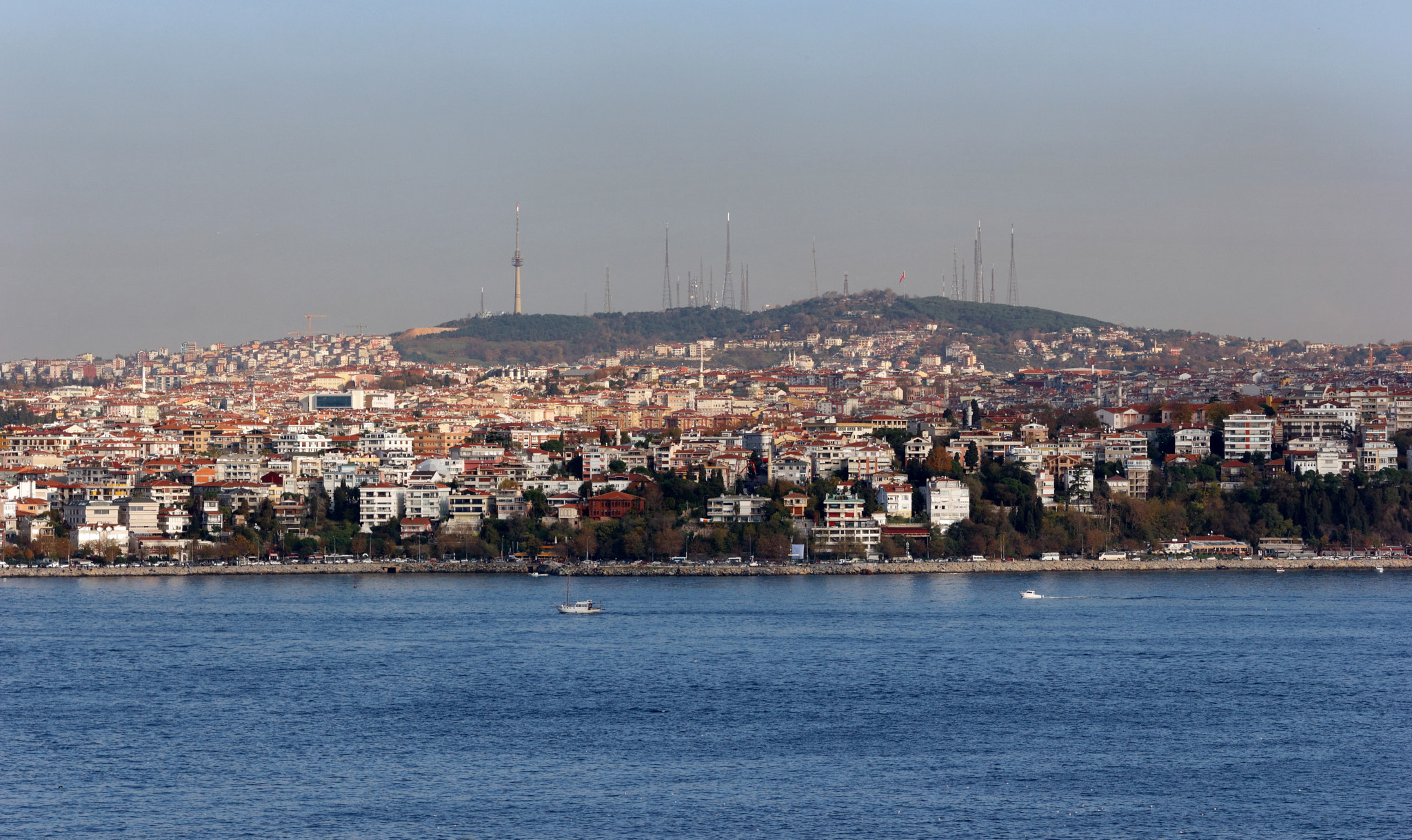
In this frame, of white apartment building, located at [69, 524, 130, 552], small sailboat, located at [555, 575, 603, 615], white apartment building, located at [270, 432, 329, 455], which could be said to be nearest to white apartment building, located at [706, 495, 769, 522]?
small sailboat, located at [555, 575, 603, 615]

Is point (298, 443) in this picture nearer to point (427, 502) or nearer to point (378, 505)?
point (427, 502)

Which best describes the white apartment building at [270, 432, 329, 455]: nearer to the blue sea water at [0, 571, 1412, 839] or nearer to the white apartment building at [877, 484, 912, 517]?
the white apartment building at [877, 484, 912, 517]

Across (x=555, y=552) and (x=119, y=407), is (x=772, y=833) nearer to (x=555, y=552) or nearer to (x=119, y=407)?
(x=555, y=552)

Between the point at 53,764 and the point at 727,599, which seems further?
the point at 727,599

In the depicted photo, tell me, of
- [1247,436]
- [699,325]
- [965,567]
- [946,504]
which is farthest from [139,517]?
[699,325]

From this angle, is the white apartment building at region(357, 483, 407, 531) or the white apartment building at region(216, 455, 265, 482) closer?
the white apartment building at region(357, 483, 407, 531)

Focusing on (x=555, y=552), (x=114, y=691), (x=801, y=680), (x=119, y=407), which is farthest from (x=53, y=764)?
(x=119, y=407)
